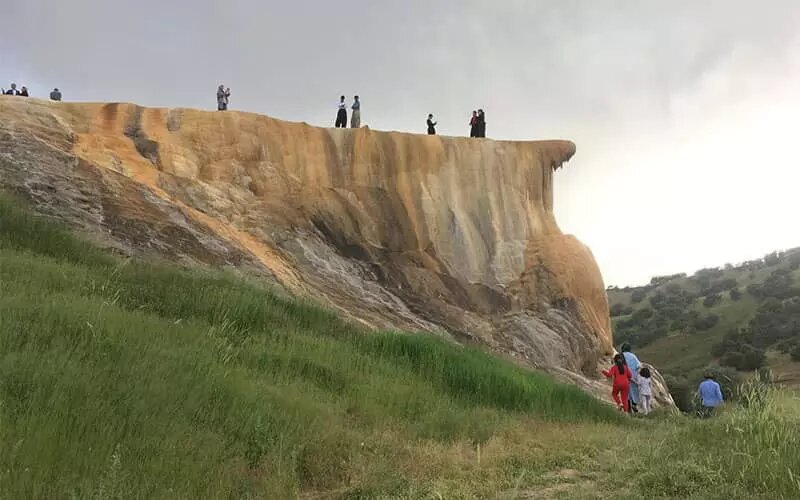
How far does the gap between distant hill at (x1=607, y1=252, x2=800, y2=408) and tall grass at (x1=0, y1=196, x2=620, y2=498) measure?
79.5ft

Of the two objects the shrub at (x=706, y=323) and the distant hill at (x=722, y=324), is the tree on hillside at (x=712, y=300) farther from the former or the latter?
the shrub at (x=706, y=323)

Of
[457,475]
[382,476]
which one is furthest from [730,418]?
[382,476]

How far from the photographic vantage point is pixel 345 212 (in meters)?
18.6

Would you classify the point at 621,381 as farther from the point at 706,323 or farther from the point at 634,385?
the point at 706,323

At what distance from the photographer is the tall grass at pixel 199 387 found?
4.73m

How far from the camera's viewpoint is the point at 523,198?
22516mm

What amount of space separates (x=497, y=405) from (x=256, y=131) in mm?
12002

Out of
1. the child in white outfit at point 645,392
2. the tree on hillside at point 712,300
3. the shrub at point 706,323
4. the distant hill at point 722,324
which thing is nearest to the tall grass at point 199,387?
the child in white outfit at point 645,392

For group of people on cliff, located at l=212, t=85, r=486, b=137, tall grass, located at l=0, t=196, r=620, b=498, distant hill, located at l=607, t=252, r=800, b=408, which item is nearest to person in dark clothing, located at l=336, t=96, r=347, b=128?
group of people on cliff, located at l=212, t=85, r=486, b=137

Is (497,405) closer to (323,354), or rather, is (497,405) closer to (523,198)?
(323,354)

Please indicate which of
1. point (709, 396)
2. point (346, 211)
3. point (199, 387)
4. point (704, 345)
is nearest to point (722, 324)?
point (704, 345)

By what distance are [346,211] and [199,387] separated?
41.0 ft

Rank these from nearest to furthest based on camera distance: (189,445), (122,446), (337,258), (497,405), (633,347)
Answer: (122,446)
(189,445)
(497,405)
(337,258)
(633,347)

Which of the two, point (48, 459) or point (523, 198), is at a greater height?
point (523, 198)
